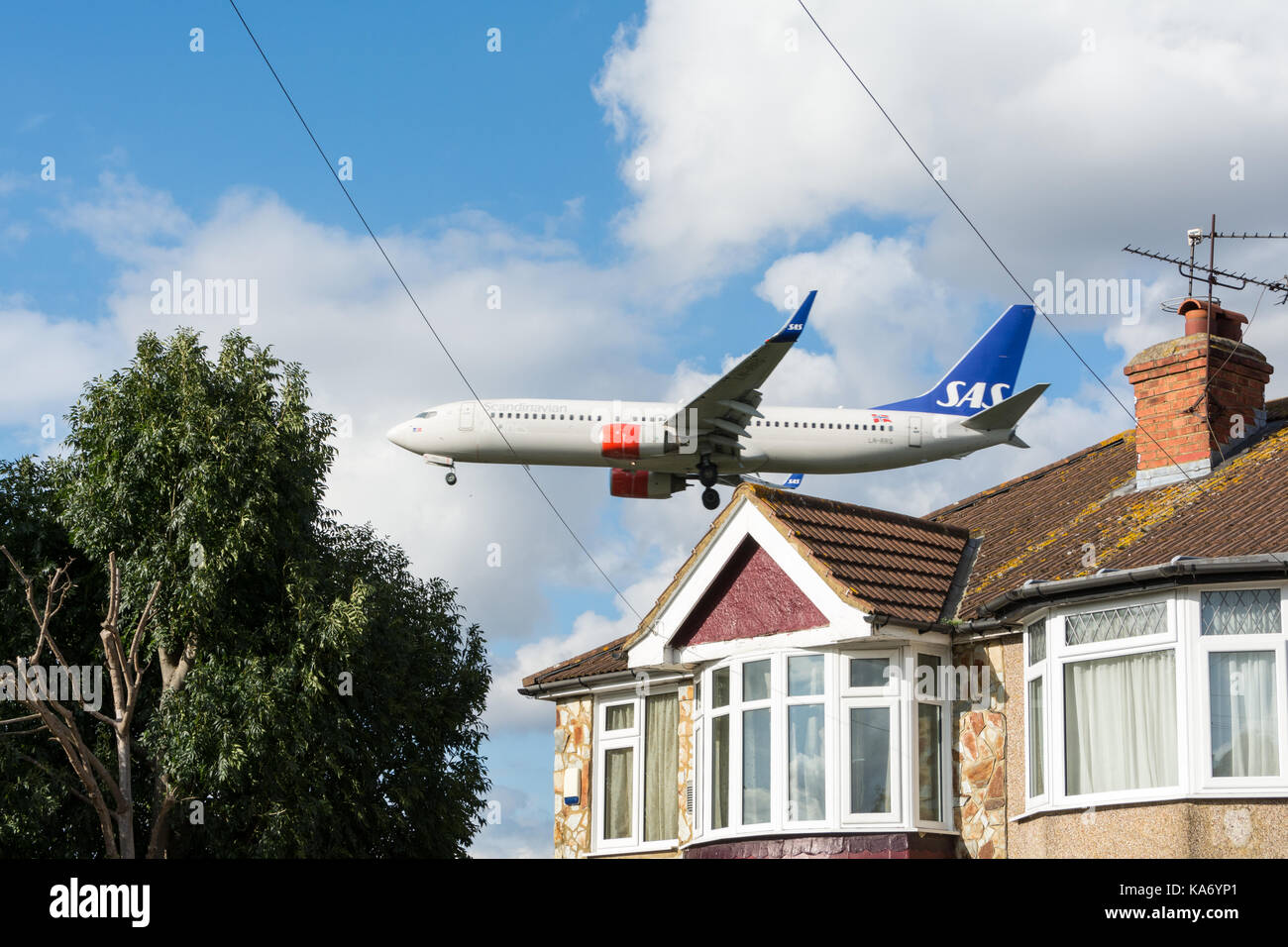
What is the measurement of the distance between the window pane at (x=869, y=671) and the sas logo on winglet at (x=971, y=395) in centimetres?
3225

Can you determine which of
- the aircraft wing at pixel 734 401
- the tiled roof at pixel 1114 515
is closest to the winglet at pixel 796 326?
the aircraft wing at pixel 734 401

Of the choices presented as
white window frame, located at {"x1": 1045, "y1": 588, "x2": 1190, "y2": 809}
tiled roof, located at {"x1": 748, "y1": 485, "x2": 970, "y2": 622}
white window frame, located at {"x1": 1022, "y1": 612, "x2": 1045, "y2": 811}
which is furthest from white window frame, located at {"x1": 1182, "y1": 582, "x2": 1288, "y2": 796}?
tiled roof, located at {"x1": 748, "y1": 485, "x2": 970, "y2": 622}

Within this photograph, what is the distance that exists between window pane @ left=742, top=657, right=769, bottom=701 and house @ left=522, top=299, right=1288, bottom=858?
0.13 ft

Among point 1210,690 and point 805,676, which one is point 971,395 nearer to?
point 805,676

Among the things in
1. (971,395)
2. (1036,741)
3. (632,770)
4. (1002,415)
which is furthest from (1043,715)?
(971,395)

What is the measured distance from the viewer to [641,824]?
70.0ft

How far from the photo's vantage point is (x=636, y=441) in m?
42.0

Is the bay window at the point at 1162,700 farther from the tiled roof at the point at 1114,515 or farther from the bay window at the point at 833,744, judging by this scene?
the bay window at the point at 833,744

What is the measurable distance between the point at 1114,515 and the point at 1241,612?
490cm

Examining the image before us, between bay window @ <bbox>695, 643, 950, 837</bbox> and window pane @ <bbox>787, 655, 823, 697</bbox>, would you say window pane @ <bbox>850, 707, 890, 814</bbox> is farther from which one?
window pane @ <bbox>787, 655, 823, 697</bbox>

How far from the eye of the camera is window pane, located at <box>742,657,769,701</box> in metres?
18.2

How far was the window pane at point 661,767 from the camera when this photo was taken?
20953 mm

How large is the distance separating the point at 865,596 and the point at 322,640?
15.2m
